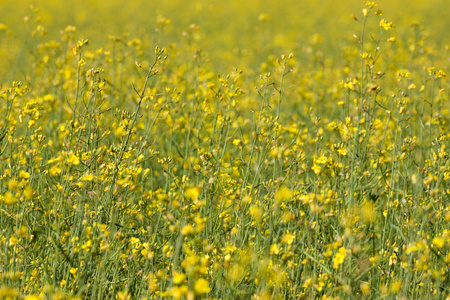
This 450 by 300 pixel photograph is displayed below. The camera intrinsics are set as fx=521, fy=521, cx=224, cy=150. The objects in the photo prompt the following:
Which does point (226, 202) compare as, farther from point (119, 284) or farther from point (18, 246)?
point (18, 246)

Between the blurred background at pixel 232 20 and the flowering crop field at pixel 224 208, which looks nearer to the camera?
the flowering crop field at pixel 224 208

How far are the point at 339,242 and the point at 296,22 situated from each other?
1411cm

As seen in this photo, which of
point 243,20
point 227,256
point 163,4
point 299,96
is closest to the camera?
point 227,256

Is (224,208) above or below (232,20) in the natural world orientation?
below

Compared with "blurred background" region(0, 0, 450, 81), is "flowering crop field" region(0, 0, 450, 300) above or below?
below

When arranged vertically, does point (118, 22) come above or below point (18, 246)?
above

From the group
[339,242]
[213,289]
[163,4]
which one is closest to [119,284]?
[213,289]

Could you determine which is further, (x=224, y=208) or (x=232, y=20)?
(x=232, y=20)

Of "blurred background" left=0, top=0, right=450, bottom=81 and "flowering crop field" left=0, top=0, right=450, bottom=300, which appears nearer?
"flowering crop field" left=0, top=0, right=450, bottom=300

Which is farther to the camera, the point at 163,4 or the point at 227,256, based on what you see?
the point at 163,4

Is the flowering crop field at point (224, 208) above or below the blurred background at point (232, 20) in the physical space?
below

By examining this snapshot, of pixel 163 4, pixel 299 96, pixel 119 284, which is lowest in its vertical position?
pixel 119 284

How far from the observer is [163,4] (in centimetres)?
1905

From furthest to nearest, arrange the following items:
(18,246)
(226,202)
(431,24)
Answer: (431,24)
(226,202)
(18,246)
